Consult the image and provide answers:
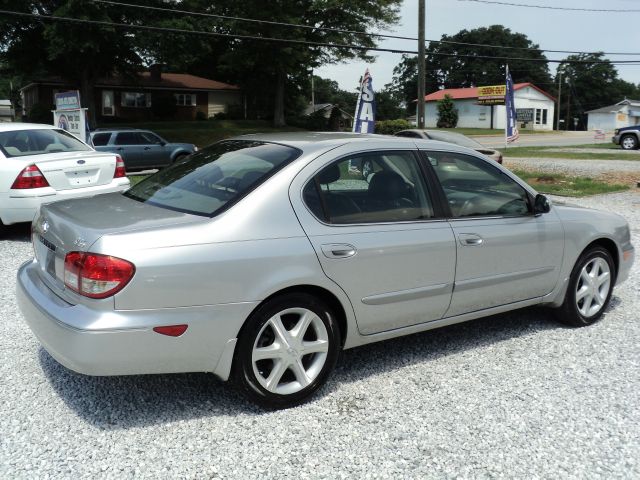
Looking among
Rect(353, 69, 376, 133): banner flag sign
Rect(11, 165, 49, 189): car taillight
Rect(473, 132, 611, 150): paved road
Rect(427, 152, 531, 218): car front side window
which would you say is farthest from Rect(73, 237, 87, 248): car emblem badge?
Rect(473, 132, 611, 150): paved road

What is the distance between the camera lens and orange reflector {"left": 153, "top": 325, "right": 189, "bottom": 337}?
2963mm

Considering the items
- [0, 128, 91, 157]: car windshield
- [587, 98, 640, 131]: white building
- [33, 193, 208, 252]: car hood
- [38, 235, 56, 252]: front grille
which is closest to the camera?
[33, 193, 208, 252]: car hood

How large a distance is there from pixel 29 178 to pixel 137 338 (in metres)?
5.44

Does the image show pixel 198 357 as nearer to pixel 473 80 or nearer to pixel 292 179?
pixel 292 179

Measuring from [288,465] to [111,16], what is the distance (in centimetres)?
3524

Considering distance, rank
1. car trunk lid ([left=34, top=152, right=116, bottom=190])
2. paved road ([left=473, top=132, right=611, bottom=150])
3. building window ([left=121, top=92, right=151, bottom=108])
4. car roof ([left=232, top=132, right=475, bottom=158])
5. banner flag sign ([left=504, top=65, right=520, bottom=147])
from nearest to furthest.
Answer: car roof ([left=232, top=132, right=475, bottom=158]), car trunk lid ([left=34, top=152, right=116, bottom=190]), banner flag sign ([left=504, top=65, right=520, bottom=147]), paved road ([left=473, top=132, right=611, bottom=150]), building window ([left=121, top=92, right=151, bottom=108])

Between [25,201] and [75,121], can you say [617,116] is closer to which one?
[75,121]

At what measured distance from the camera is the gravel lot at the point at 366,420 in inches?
113

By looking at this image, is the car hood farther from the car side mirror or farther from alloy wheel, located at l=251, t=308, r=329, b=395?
the car side mirror

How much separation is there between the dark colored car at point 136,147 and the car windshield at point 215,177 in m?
15.0

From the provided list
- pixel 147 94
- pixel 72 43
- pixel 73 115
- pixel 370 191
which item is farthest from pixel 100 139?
pixel 147 94

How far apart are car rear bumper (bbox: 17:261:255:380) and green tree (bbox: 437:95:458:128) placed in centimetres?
6925

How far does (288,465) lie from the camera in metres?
2.86

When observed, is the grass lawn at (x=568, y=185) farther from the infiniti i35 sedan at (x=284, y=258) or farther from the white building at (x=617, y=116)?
the white building at (x=617, y=116)
